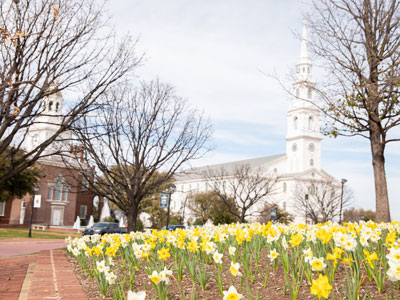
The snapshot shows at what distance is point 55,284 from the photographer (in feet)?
21.0

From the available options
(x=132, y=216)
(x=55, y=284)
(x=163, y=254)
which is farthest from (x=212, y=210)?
(x=163, y=254)

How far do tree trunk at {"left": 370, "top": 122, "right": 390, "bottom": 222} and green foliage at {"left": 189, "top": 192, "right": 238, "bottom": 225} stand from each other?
3716 cm

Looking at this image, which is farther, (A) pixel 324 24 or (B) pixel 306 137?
(B) pixel 306 137

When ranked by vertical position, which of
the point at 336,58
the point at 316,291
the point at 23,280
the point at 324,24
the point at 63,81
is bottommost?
the point at 23,280

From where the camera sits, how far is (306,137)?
94.5 m

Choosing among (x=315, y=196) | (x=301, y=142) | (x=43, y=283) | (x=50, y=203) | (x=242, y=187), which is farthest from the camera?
(x=301, y=142)

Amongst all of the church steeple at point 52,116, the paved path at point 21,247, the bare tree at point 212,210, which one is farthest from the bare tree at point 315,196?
the paved path at point 21,247

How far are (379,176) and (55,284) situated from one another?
37.2ft

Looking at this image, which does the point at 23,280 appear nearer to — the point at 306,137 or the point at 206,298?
the point at 206,298

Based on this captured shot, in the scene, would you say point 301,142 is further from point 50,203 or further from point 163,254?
point 163,254

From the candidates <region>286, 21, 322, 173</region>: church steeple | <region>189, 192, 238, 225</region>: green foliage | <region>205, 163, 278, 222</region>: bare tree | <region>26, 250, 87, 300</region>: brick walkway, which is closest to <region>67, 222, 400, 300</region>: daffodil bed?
<region>26, 250, 87, 300</region>: brick walkway

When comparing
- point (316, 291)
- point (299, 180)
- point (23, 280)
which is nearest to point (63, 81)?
point (23, 280)

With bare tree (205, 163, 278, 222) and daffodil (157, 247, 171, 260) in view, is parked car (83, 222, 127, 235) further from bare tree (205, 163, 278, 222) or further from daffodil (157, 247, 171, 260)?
daffodil (157, 247, 171, 260)

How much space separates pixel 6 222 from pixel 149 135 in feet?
131
